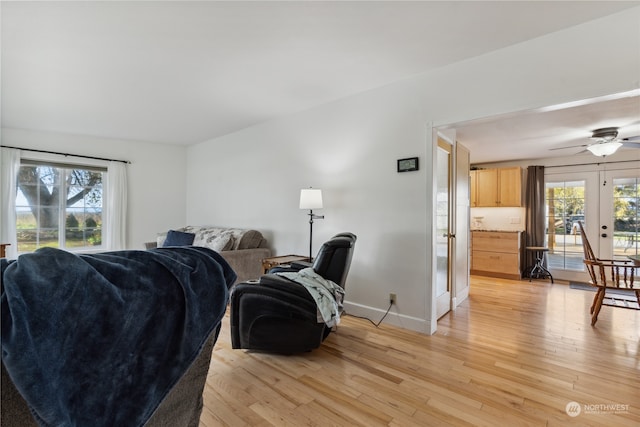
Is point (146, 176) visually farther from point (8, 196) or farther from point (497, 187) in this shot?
point (497, 187)

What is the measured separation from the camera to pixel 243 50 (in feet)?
8.34

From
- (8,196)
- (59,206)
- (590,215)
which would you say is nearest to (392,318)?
(590,215)

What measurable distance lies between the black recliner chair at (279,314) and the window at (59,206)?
442 cm

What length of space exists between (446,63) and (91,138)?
226 inches

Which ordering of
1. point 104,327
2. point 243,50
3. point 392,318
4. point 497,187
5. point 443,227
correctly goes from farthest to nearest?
point 497,187 < point 443,227 < point 392,318 < point 243,50 < point 104,327

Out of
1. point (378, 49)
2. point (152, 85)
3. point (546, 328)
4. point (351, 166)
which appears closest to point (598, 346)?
point (546, 328)

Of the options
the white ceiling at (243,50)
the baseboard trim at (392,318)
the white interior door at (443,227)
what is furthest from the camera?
the white interior door at (443,227)

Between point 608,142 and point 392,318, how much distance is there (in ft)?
11.2

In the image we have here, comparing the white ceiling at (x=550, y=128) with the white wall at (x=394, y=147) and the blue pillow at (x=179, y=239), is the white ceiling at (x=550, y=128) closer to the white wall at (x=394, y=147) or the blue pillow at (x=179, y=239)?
the white wall at (x=394, y=147)

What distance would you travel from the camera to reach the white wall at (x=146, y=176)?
5176 millimetres

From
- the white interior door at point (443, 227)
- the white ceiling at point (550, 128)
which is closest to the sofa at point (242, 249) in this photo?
the white interior door at point (443, 227)

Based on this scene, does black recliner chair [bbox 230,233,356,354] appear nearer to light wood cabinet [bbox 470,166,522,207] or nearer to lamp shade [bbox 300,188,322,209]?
lamp shade [bbox 300,188,322,209]

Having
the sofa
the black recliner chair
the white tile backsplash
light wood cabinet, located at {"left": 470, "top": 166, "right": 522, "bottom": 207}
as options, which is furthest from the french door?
the sofa

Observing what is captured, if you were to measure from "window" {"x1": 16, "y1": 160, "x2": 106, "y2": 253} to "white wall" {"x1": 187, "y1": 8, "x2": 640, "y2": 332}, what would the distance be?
8.91 ft
